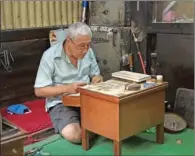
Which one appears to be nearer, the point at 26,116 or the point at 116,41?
the point at 26,116

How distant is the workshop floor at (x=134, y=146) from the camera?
1.87m

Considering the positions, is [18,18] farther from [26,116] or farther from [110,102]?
[110,102]

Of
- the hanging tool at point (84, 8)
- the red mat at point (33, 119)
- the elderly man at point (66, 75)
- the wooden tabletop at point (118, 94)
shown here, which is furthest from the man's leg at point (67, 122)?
the hanging tool at point (84, 8)

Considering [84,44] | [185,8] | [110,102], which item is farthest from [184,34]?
[110,102]

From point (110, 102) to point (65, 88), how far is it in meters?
0.39

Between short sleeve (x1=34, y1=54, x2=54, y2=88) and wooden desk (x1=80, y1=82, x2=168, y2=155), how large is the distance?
278 mm

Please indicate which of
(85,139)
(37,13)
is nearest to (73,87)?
(85,139)

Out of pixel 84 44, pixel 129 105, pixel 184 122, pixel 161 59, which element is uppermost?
pixel 84 44

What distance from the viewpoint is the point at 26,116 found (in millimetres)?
2312

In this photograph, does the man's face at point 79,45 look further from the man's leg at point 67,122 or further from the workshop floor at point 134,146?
the workshop floor at point 134,146

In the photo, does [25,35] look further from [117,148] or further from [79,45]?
[117,148]

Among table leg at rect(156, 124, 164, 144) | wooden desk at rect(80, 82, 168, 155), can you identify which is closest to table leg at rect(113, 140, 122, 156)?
wooden desk at rect(80, 82, 168, 155)

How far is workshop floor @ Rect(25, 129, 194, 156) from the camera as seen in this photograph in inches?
73.7

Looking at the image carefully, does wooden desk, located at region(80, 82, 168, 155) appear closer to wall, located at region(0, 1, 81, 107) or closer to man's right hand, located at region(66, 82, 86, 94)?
man's right hand, located at region(66, 82, 86, 94)
